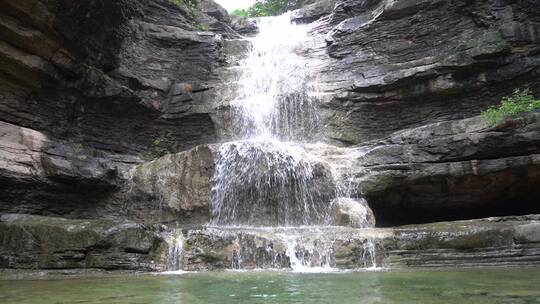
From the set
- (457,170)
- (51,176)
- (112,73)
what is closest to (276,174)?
(457,170)

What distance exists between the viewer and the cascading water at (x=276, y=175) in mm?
7527

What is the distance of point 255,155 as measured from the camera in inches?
449

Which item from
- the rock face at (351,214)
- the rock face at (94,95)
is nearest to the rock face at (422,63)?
the rock face at (351,214)

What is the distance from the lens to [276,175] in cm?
1108

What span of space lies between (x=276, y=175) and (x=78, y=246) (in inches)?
202

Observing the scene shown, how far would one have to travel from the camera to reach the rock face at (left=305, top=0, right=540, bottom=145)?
12383 mm

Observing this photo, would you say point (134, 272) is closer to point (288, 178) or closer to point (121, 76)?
point (288, 178)

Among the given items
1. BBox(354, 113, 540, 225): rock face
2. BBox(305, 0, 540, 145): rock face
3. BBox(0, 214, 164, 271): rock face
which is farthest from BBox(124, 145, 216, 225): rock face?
BBox(305, 0, 540, 145): rock face

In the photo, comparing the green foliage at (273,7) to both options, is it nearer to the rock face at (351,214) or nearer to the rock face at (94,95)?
the rock face at (94,95)

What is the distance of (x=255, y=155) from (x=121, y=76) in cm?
574

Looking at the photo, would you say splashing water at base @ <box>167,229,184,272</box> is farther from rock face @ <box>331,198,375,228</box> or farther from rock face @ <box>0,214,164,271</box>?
rock face @ <box>331,198,375,228</box>

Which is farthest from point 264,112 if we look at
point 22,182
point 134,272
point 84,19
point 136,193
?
point 134,272

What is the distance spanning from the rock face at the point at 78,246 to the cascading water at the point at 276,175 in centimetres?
113

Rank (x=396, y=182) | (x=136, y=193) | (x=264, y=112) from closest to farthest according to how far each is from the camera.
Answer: (x=396, y=182) < (x=136, y=193) < (x=264, y=112)
